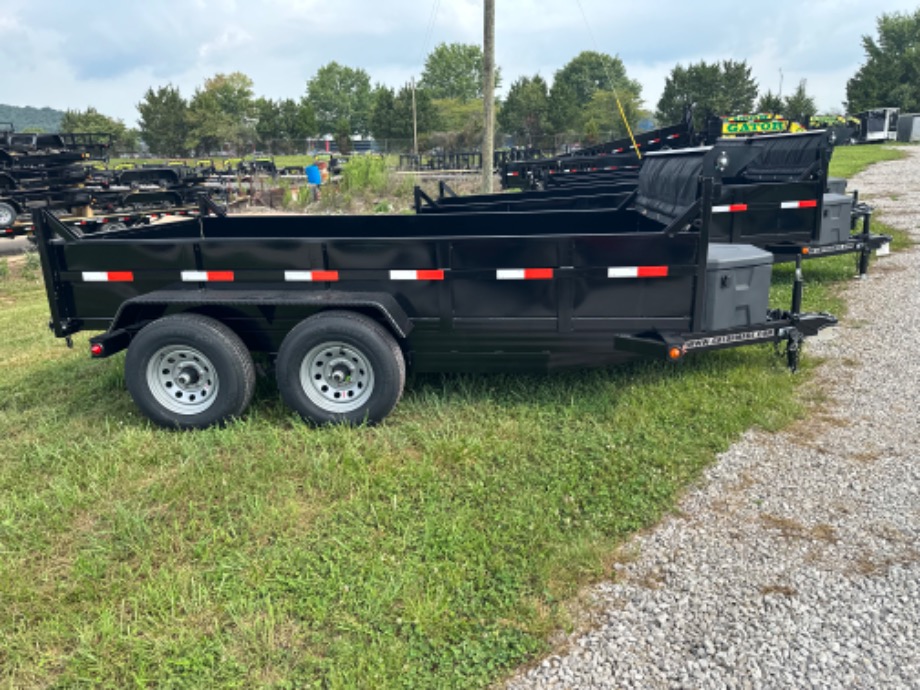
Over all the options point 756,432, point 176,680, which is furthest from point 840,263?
point 176,680

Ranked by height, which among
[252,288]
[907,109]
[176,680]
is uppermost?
[907,109]

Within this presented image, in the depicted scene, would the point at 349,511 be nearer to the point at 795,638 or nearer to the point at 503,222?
the point at 795,638

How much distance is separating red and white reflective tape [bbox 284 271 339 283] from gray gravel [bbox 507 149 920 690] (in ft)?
7.78

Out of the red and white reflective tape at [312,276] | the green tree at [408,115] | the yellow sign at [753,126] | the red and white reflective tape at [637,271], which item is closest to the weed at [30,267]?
the red and white reflective tape at [312,276]

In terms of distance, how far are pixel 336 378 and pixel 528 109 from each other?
211 feet

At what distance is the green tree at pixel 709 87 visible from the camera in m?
64.5

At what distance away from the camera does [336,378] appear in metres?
4.38

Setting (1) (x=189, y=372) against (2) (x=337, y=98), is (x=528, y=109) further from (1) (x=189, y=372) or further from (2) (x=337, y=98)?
(1) (x=189, y=372)

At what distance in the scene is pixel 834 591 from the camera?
2.86m

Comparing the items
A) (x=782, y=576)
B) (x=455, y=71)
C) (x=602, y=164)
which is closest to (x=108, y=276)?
(x=782, y=576)

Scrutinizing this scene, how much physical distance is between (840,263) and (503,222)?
18.8 feet

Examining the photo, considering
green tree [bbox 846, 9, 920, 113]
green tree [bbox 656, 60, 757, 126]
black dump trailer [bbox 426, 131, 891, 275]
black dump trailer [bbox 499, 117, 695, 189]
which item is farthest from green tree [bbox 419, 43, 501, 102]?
black dump trailer [bbox 426, 131, 891, 275]

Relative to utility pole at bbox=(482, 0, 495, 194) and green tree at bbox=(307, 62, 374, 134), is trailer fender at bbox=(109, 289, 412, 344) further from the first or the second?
green tree at bbox=(307, 62, 374, 134)

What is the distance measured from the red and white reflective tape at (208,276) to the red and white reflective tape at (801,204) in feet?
19.3
